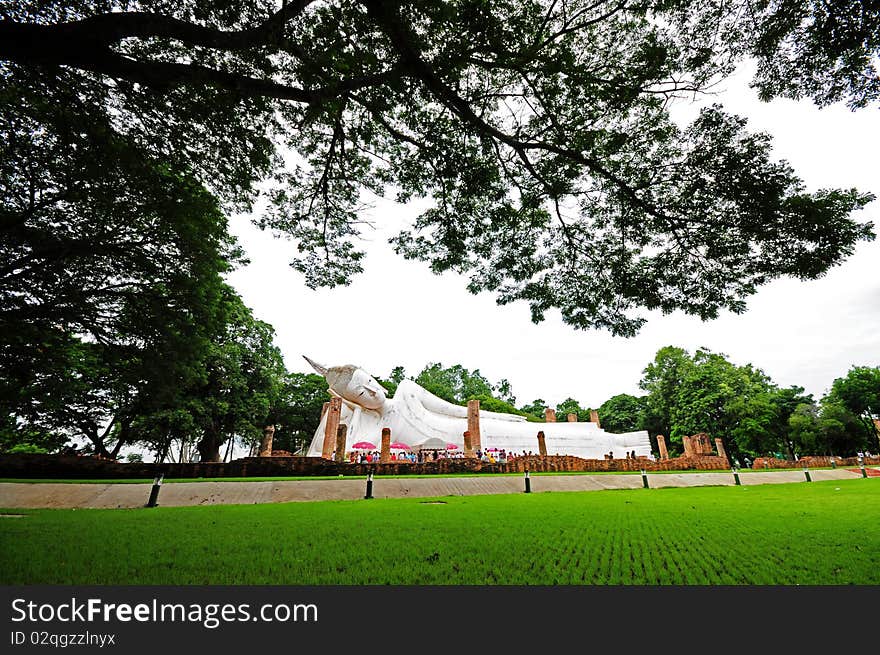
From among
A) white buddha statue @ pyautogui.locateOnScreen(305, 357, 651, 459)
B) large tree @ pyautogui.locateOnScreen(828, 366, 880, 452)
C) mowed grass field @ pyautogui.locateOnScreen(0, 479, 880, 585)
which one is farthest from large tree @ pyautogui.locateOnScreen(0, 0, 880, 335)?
large tree @ pyautogui.locateOnScreen(828, 366, 880, 452)

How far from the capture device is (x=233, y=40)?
3.76 m

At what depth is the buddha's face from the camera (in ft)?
100

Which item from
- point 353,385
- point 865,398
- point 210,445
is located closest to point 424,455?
point 353,385

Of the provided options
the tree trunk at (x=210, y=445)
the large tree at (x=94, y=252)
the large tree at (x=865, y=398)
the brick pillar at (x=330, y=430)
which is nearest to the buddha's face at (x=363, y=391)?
the brick pillar at (x=330, y=430)

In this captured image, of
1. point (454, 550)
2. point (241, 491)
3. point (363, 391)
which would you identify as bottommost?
point (241, 491)

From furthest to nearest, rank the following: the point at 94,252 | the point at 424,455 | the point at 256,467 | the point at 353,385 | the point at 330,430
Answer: the point at 353,385 < the point at 424,455 < the point at 330,430 < the point at 256,467 < the point at 94,252

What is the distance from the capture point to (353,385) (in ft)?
100

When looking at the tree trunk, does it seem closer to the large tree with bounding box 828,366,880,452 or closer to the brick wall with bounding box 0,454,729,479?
the brick wall with bounding box 0,454,729,479

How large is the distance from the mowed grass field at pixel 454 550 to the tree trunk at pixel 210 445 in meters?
19.5

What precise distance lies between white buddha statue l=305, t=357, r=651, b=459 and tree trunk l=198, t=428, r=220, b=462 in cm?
645

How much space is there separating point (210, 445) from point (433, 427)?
14.3 metres

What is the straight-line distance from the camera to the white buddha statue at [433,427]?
2877 centimetres

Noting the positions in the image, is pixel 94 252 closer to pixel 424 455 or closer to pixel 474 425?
pixel 424 455

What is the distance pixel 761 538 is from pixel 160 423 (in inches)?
909
